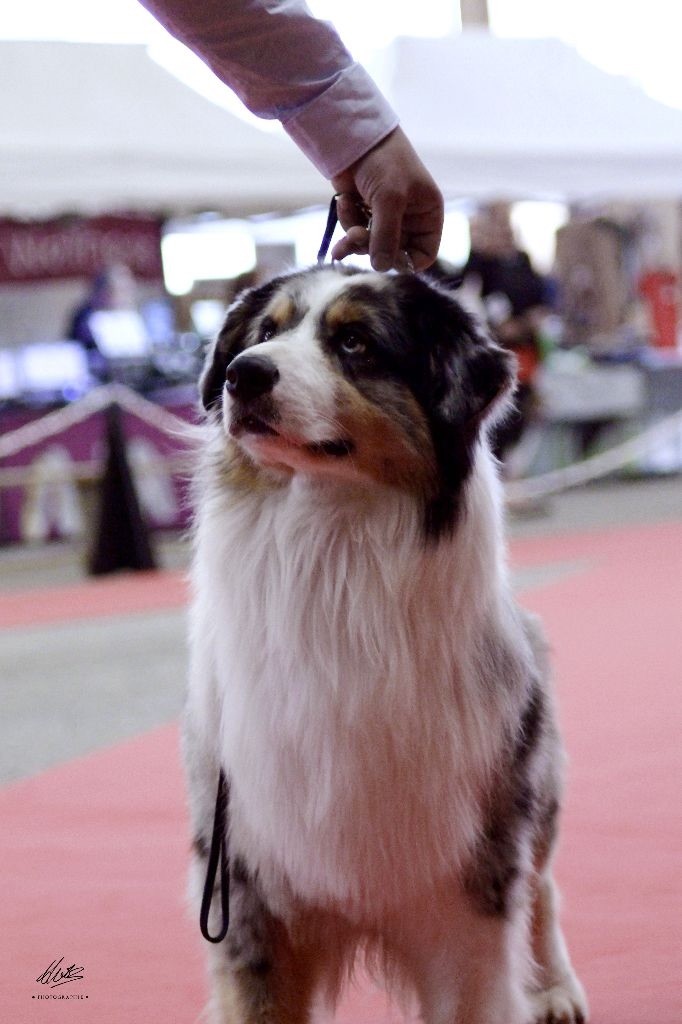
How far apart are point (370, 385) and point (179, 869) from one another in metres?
1.66

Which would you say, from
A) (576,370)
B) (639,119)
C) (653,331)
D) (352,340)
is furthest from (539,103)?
(352,340)

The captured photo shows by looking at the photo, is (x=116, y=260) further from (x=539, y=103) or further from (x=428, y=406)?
(x=428, y=406)

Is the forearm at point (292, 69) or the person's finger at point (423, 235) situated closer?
the forearm at point (292, 69)

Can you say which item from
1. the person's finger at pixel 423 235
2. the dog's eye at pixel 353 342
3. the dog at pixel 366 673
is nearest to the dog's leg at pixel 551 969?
the dog at pixel 366 673

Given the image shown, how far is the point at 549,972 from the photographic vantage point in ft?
8.98

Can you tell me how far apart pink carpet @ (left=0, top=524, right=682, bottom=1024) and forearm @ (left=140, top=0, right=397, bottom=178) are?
160 cm

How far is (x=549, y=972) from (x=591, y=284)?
15.3 meters

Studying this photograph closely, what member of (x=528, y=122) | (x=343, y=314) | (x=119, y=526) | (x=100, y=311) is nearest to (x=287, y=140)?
(x=528, y=122)

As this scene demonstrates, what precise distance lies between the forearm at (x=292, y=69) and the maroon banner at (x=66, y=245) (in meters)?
11.1

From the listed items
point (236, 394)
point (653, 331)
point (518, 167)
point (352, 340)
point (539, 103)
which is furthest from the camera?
point (653, 331)

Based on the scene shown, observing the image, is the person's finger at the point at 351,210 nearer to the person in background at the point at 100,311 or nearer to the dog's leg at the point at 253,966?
the dog's leg at the point at 253,966

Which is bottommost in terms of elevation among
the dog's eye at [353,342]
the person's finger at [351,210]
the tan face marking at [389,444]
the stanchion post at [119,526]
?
the stanchion post at [119,526]

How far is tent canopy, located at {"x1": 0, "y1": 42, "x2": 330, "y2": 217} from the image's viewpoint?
32.9 ft

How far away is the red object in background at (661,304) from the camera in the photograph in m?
16.8
